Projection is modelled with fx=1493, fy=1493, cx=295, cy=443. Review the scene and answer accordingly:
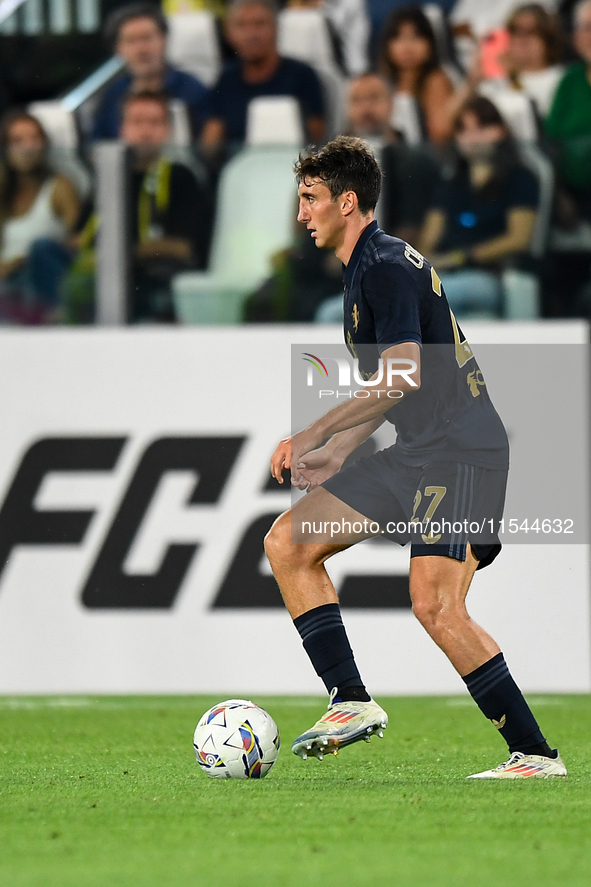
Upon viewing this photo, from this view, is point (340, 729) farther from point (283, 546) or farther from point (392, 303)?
point (392, 303)

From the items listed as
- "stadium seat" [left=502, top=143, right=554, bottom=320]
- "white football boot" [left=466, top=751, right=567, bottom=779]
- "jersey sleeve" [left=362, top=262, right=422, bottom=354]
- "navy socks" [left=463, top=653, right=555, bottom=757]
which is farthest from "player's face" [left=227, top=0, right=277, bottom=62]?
"white football boot" [left=466, top=751, right=567, bottom=779]

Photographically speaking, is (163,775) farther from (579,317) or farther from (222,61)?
(222,61)

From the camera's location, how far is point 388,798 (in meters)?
4.38

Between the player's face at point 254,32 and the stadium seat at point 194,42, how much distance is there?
50 cm

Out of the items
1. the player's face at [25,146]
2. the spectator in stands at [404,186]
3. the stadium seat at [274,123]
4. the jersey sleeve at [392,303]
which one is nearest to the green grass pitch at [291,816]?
the jersey sleeve at [392,303]

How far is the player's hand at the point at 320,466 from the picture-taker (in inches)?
198

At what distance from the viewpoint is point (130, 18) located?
9508 millimetres

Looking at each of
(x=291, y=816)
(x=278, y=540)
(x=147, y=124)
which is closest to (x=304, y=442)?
(x=278, y=540)

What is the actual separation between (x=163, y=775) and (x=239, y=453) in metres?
2.98

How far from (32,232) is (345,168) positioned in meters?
3.62

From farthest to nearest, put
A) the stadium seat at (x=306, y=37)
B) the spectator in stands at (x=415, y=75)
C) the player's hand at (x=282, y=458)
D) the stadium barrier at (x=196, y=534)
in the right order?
the stadium seat at (x=306, y=37), the spectator in stands at (x=415, y=75), the stadium barrier at (x=196, y=534), the player's hand at (x=282, y=458)

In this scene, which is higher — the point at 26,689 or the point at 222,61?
the point at 222,61

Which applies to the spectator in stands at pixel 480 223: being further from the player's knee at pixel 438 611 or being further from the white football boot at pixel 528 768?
the white football boot at pixel 528 768

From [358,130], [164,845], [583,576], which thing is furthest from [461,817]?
[358,130]
